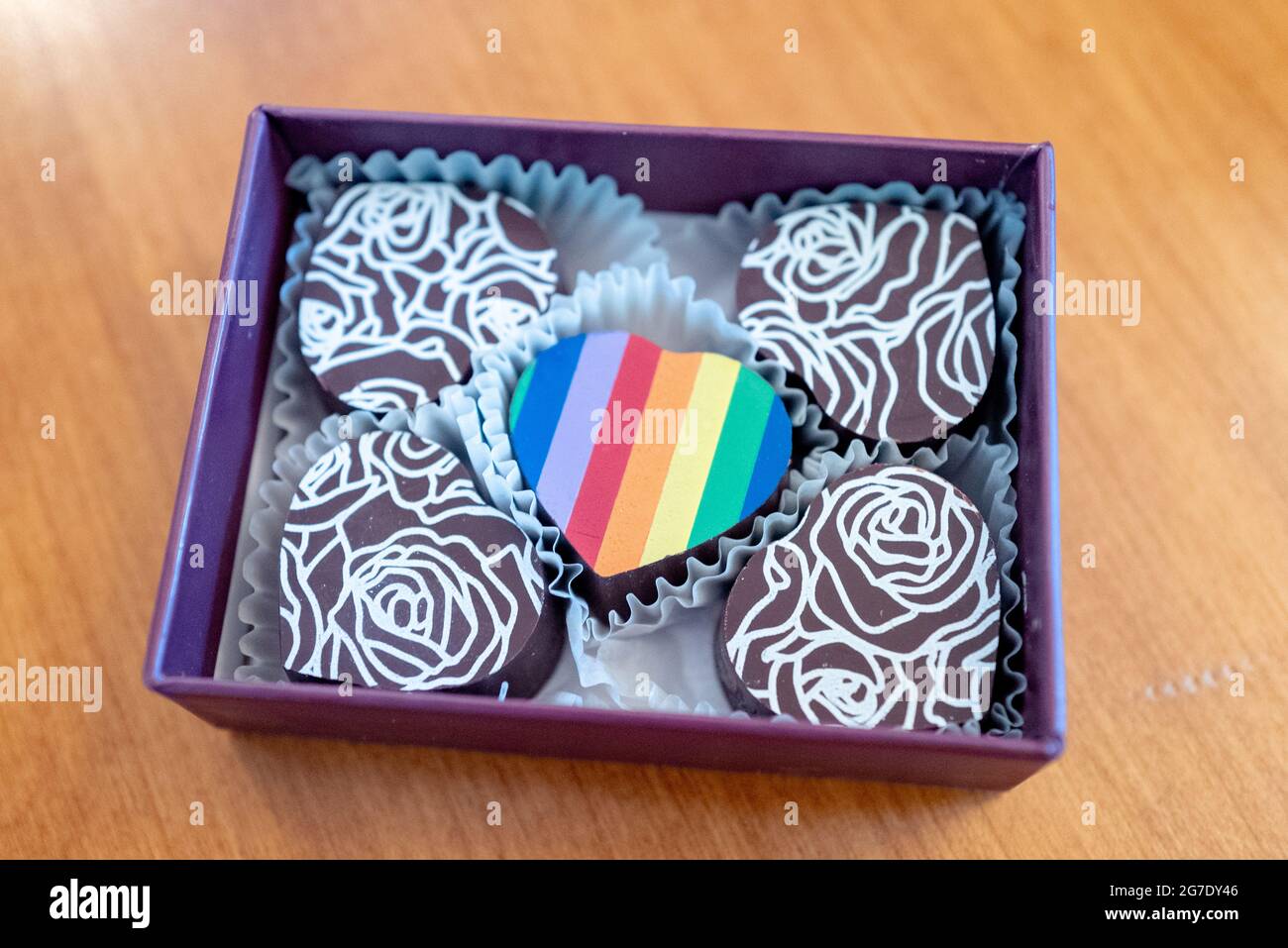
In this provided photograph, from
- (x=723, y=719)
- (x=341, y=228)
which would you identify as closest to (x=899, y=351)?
(x=723, y=719)

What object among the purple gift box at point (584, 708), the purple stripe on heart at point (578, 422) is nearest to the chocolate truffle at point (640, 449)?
the purple stripe on heart at point (578, 422)

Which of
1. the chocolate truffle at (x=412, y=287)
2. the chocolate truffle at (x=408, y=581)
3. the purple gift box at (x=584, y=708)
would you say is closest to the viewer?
the purple gift box at (x=584, y=708)

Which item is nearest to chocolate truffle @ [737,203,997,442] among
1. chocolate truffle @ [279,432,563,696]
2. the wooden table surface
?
the wooden table surface

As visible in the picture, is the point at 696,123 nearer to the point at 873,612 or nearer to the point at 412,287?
the point at 412,287

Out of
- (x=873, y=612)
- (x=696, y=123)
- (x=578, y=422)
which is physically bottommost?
(x=873, y=612)

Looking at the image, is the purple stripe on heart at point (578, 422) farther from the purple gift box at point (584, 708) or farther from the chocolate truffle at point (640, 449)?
the purple gift box at point (584, 708)

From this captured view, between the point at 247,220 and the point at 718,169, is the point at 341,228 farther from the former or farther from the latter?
the point at 718,169

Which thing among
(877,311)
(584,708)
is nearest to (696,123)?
(877,311)
